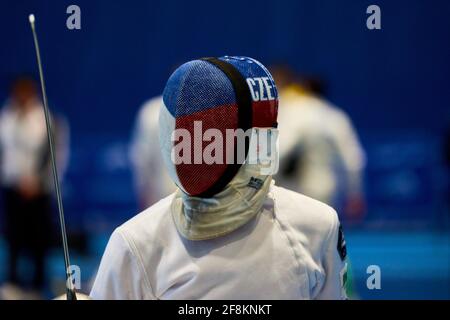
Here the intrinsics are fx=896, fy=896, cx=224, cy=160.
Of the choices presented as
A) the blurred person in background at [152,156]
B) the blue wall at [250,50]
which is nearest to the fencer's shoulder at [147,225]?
the blurred person in background at [152,156]

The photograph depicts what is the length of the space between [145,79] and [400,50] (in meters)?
2.63

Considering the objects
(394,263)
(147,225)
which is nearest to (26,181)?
(394,263)

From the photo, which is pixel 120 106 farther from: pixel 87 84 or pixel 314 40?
pixel 314 40

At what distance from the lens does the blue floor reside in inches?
263

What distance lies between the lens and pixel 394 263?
27.4 ft

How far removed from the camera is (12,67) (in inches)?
343

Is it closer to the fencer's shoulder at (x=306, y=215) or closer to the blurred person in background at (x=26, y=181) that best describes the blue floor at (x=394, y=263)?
the blurred person in background at (x=26, y=181)

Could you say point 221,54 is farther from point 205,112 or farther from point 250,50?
point 205,112

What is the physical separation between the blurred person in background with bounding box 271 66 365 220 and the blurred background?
0.63 feet

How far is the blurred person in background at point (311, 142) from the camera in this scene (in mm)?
5598

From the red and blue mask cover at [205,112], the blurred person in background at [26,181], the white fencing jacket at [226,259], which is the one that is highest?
the red and blue mask cover at [205,112]

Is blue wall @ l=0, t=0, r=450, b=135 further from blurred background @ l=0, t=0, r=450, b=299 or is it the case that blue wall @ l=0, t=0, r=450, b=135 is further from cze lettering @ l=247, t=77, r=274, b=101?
cze lettering @ l=247, t=77, r=274, b=101

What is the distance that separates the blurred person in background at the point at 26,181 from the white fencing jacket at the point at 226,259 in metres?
4.90
